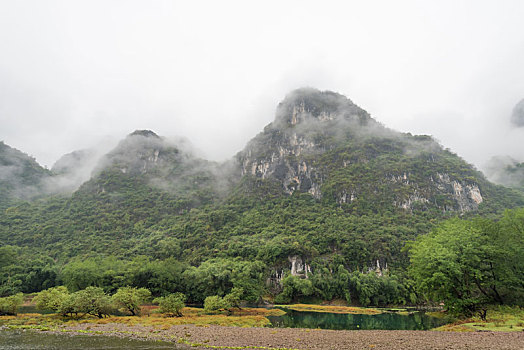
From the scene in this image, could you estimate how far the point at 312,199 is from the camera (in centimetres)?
15750

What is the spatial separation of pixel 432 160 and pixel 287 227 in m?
109

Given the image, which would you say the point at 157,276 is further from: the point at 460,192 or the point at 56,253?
the point at 460,192

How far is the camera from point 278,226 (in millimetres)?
124625

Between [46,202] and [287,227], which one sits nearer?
[287,227]

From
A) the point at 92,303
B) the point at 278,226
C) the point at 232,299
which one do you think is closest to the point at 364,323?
the point at 232,299

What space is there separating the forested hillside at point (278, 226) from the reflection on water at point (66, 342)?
4555 cm

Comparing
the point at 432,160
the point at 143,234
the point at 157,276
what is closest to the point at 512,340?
the point at 157,276

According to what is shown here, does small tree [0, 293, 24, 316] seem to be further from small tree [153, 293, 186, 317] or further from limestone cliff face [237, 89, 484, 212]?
limestone cliff face [237, 89, 484, 212]

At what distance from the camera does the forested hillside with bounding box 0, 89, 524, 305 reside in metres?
78.4

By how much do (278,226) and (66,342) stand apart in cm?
10554

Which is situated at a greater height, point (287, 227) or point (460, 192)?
point (460, 192)

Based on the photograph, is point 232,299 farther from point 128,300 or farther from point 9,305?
point 9,305

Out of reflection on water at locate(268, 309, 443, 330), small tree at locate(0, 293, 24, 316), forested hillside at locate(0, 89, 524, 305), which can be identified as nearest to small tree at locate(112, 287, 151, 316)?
small tree at locate(0, 293, 24, 316)

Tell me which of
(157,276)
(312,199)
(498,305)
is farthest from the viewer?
(312,199)
